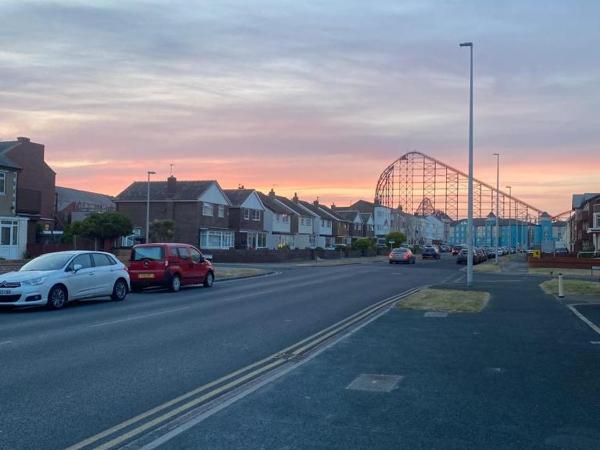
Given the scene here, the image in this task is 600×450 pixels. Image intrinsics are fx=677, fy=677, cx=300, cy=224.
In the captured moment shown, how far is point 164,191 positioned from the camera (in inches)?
2527

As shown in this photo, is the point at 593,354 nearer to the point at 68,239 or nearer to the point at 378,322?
the point at 378,322

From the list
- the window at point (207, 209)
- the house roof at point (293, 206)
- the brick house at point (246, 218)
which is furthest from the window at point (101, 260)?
the house roof at point (293, 206)

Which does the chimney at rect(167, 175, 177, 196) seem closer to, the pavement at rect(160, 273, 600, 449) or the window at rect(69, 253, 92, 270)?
the window at rect(69, 253, 92, 270)

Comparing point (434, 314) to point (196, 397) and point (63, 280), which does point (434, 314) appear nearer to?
point (63, 280)

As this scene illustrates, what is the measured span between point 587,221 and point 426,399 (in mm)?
91731

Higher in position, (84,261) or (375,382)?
(84,261)

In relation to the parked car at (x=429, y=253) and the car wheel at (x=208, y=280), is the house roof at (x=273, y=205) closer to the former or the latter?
the parked car at (x=429, y=253)

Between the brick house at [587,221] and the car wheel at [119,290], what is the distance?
6384cm

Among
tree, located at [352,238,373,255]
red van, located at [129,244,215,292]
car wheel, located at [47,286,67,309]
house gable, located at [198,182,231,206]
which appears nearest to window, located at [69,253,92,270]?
car wheel, located at [47,286,67,309]

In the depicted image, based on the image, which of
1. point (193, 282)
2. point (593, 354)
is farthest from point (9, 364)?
point (193, 282)

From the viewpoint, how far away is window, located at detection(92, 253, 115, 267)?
64.1ft

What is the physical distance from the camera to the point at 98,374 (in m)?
8.73

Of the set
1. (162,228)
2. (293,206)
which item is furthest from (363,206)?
(162,228)

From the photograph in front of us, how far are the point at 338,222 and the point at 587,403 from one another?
9909cm
